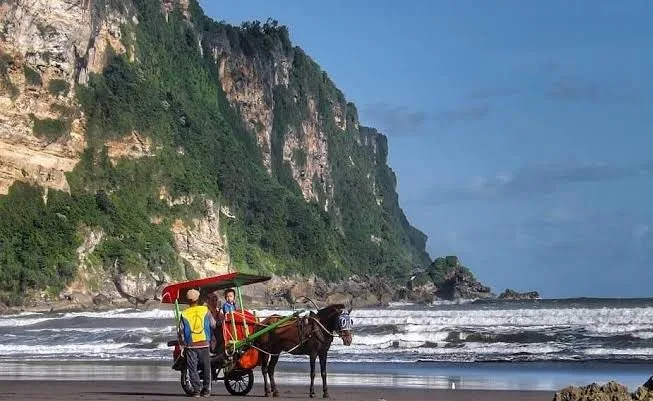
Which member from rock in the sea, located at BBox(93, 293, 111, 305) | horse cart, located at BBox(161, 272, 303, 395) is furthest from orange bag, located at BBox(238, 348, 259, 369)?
rock in the sea, located at BBox(93, 293, 111, 305)

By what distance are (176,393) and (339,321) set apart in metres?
2.99

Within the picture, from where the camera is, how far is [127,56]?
91250mm

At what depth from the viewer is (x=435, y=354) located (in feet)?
86.3

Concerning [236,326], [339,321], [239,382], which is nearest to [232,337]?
[236,326]

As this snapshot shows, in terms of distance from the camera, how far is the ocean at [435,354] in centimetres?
1892

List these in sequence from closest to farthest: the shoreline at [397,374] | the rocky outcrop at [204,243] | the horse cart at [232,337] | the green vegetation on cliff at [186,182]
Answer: the horse cart at [232,337] < the shoreline at [397,374] < the green vegetation on cliff at [186,182] < the rocky outcrop at [204,243]

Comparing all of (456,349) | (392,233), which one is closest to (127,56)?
(456,349)

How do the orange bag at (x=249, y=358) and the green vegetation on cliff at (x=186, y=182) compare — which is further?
the green vegetation on cliff at (x=186, y=182)

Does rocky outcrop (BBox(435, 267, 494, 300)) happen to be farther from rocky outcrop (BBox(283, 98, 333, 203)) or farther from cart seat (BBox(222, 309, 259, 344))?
cart seat (BBox(222, 309, 259, 344))

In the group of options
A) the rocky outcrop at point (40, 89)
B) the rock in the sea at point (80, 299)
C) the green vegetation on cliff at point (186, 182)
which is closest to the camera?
the rock in the sea at point (80, 299)

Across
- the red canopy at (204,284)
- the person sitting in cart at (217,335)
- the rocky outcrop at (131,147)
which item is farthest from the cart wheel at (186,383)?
the rocky outcrop at (131,147)

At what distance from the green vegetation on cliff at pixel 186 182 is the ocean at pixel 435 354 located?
3442 centimetres

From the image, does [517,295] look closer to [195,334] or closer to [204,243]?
[204,243]

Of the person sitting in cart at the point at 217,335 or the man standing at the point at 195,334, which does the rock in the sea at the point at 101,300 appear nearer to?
the person sitting in cart at the point at 217,335
